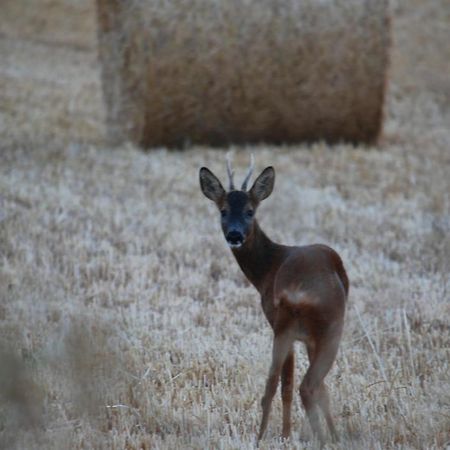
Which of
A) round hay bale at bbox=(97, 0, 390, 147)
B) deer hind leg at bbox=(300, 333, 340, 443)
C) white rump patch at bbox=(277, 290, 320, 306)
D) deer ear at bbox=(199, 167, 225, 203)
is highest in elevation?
round hay bale at bbox=(97, 0, 390, 147)

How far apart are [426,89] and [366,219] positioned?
781 cm

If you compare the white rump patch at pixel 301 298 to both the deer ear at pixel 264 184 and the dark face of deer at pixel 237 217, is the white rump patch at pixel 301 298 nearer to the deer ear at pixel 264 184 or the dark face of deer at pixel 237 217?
the dark face of deer at pixel 237 217

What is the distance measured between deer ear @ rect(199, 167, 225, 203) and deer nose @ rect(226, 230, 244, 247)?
0.41 m

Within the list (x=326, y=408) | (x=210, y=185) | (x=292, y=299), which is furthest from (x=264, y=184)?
(x=326, y=408)

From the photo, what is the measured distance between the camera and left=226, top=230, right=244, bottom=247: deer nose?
4875 mm

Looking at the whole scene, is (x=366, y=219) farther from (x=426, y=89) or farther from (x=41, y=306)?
(x=426, y=89)

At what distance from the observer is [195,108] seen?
12352mm

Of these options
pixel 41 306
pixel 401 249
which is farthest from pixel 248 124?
pixel 41 306

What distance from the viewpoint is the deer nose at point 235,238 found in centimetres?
488

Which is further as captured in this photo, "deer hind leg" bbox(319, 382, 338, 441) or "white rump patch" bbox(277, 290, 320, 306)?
"deer hind leg" bbox(319, 382, 338, 441)

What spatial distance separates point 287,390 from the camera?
4.75 meters

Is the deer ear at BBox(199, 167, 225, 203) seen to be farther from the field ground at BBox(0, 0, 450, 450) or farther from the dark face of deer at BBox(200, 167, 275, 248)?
the field ground at BBox(0, 0, 450, 450)

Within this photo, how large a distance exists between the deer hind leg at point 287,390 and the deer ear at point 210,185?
98 centimetres

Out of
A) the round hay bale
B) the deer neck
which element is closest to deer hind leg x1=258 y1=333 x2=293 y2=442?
the deer neck
